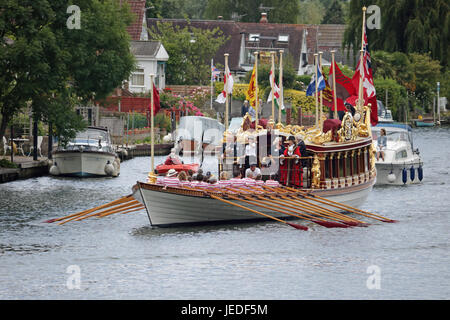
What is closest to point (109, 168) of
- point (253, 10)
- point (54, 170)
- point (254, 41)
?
point (54, 170)

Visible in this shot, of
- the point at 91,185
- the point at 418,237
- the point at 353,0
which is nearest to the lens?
the point at 418,237

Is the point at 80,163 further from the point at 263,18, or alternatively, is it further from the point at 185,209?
the point at 263,18

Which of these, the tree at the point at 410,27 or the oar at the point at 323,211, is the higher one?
the tree at the point at 410,27

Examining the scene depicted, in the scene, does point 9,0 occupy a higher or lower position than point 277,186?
higher

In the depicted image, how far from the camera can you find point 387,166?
53781mm

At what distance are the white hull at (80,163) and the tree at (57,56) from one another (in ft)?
9.91

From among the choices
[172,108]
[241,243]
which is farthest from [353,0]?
[241,243]

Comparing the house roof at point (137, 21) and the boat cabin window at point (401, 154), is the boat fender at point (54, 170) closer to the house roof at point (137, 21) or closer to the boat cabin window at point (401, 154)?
the boat cabin window at point (401, 154)

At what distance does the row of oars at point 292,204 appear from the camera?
117 feet

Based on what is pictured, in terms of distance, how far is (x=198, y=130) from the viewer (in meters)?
74.0

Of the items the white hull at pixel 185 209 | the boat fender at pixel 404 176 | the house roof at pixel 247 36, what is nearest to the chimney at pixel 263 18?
the house roof at pixel 247 36

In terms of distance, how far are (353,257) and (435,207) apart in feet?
45.9
